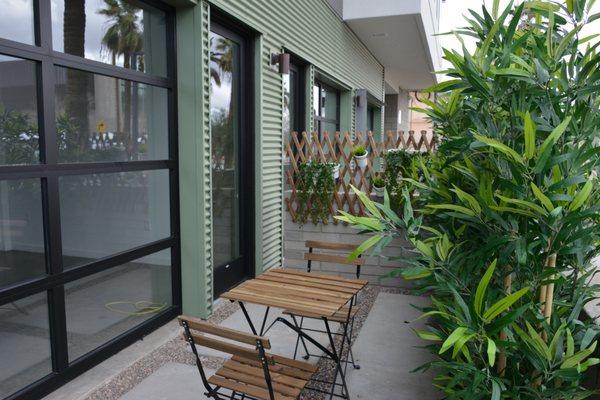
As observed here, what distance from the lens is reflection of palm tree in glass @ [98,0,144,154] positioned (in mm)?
3157

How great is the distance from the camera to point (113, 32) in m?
3.18

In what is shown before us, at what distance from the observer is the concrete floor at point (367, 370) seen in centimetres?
275

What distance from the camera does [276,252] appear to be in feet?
18.3

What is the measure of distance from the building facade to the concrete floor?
365 millimetres

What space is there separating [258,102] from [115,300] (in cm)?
249

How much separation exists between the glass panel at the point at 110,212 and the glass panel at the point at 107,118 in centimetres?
15

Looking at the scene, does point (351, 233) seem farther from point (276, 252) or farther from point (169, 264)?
point (169, 264)

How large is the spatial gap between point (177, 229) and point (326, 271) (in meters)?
1.97

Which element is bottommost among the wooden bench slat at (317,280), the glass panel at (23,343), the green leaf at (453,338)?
the glass panel at (23,343)

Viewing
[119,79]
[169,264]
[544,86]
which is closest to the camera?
[544,86]

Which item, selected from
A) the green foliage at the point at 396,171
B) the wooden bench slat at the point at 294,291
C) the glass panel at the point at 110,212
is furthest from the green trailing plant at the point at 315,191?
the wooden bench slat at the point at 294,291

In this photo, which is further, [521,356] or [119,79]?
[119,79]

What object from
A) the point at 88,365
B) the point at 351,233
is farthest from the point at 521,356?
the point at 351,233

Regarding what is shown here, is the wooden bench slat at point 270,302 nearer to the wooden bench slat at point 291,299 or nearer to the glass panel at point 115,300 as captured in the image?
the wooden bench slat at point 291,299
